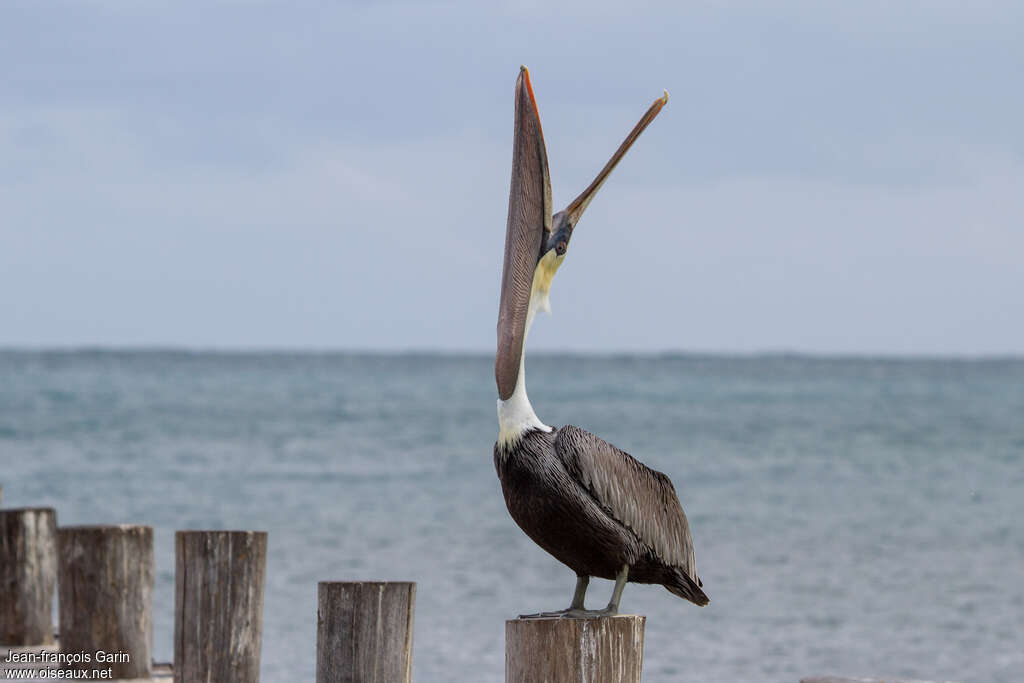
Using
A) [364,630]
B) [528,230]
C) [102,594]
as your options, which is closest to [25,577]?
[102,594]

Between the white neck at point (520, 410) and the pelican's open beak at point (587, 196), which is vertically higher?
Result: the pelican's open beak at point (587, 196)

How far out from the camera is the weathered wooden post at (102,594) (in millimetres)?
6605

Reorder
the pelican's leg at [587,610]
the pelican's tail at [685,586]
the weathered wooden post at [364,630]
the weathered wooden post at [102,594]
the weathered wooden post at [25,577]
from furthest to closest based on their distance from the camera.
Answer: the weathered wooden post at [25,577] < the weathered wooden post at [102,594] < the weathered wooden post at [364,630] < the pelican's tail at [685,586] < the pelican's leg at [587,610]

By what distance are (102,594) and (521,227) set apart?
10.2 ft

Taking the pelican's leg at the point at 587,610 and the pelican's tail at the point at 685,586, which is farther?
the pelican's tail at the point at 685,586

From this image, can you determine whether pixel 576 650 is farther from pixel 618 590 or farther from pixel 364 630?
pixel 364 630

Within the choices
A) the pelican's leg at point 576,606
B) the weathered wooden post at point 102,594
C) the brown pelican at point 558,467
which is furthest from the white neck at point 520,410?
the weathered wooden post at point 102,594

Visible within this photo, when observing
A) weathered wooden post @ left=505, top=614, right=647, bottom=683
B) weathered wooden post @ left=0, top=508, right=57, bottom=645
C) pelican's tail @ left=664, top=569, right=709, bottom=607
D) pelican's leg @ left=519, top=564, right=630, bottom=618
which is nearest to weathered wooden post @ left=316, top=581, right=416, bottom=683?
pelican's leg @ left=519, top=564, right=630, bottom=618

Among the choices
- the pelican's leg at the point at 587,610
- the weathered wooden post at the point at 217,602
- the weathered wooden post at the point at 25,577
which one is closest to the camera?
the pelican's leg at the point at 587,610

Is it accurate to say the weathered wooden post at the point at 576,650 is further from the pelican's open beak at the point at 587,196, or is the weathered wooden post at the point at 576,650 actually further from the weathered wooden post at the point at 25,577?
the weathered wooden post at the point at 25,577

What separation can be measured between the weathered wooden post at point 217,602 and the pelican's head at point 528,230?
1909 millimetres

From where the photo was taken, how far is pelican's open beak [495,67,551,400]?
462 cm

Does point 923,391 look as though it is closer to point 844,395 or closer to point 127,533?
point 844,395

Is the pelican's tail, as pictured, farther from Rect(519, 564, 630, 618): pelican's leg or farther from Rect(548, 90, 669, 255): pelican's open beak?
Rect(548, 90, 669, 255): pelican's open beak
